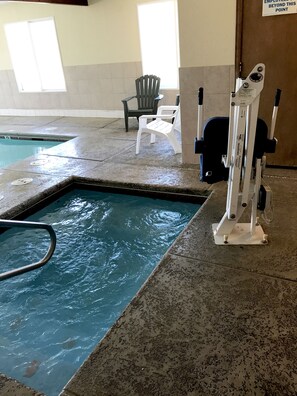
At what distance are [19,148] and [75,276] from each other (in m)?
4.37

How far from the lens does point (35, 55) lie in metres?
7.16

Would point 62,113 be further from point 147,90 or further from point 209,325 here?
point 209,325

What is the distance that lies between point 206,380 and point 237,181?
1.13 m

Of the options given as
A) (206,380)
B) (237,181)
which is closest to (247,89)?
(237,181)

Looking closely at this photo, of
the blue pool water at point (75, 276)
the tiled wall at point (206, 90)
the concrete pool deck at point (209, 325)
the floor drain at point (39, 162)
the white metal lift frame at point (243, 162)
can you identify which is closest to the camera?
the concrete pool deck at point (209, 325)

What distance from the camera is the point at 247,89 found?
175 centimetres

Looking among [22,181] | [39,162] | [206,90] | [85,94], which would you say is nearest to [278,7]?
[206,90]

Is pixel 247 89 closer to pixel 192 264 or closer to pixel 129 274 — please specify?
pixel 192 264

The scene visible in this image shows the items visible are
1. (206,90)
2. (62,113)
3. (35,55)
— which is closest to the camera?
(206,90)

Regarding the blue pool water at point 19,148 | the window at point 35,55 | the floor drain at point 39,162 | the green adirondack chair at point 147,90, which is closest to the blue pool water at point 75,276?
the floor drain at point 39,162

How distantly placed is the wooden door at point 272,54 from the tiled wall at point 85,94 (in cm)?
291

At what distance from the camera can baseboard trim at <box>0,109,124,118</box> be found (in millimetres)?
6809

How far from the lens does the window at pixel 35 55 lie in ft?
22.4

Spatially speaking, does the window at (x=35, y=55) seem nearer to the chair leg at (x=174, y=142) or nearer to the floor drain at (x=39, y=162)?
the floor drain at (x=39, y=162)
